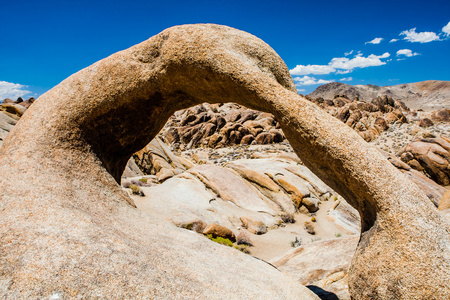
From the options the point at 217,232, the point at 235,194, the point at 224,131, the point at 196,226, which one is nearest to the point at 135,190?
the point at 196,226

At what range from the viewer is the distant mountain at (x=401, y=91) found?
130m

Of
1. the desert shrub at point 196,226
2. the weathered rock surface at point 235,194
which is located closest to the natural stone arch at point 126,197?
the desert shrub at point 196,226

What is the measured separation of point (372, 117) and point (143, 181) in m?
57.5

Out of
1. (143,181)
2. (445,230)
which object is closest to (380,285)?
(445,230)

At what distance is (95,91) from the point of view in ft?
15.7

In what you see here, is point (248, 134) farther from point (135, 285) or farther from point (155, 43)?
point (135, 285)

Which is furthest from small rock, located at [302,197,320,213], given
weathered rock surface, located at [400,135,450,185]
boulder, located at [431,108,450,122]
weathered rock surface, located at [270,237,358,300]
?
boulder, located at [431,108,450,122]

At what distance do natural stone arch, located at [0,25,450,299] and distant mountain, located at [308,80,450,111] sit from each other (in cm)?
14235

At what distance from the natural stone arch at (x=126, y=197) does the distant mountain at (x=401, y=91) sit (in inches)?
5604

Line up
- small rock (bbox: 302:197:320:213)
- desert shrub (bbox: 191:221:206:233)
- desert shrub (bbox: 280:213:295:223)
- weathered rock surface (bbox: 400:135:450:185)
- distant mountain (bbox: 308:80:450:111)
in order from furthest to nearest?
1. distant mountain (bbox: 308:80:450:111)
2. weathered rock surface (bbox: 400:135:450:185)
3. small rock (bbox: 302:197:320:213)
4. desert shrub (bbox: 280:213:295:223)
5. desert shrub (bbox: 191:221:206:233)

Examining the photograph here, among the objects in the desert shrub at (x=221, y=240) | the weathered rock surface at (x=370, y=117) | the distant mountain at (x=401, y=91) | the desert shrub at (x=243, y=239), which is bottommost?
the desert shrub at (x=243, y=239)

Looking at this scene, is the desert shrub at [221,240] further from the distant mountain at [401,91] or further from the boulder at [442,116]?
the distant mountain at [401,91]

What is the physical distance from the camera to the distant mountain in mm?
130000

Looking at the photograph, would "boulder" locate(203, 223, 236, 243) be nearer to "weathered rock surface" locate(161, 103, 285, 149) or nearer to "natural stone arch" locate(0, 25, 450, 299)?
"natural stone arch" locate(0, 25, 450, 299)
